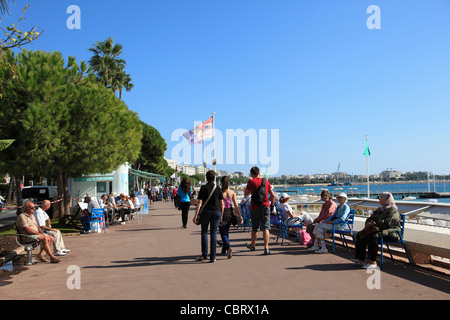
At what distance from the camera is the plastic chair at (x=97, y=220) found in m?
13.5

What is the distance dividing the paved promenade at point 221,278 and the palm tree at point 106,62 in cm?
3044

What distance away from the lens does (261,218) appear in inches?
326

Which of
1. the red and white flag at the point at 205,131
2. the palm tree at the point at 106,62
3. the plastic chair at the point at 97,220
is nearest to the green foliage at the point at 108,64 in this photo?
the palm tree at the point at 106,62

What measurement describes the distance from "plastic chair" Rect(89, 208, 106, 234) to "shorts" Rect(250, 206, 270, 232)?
7383mm

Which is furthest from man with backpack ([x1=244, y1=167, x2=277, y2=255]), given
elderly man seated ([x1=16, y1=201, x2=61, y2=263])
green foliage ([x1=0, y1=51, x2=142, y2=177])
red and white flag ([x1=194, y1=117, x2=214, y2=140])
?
red and white flag ([x1=194, y1=117, x2=214, y2=140])

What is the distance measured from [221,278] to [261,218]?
2425 mm

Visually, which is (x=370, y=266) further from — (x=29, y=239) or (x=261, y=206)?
(x=29, y=239)

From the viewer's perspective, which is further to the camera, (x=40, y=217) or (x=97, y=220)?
(x=97, y=220)

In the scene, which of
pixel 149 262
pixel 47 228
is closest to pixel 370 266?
pixel 149 262

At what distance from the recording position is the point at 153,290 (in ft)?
18.1

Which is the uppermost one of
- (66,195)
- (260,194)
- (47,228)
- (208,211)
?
(260,194)
